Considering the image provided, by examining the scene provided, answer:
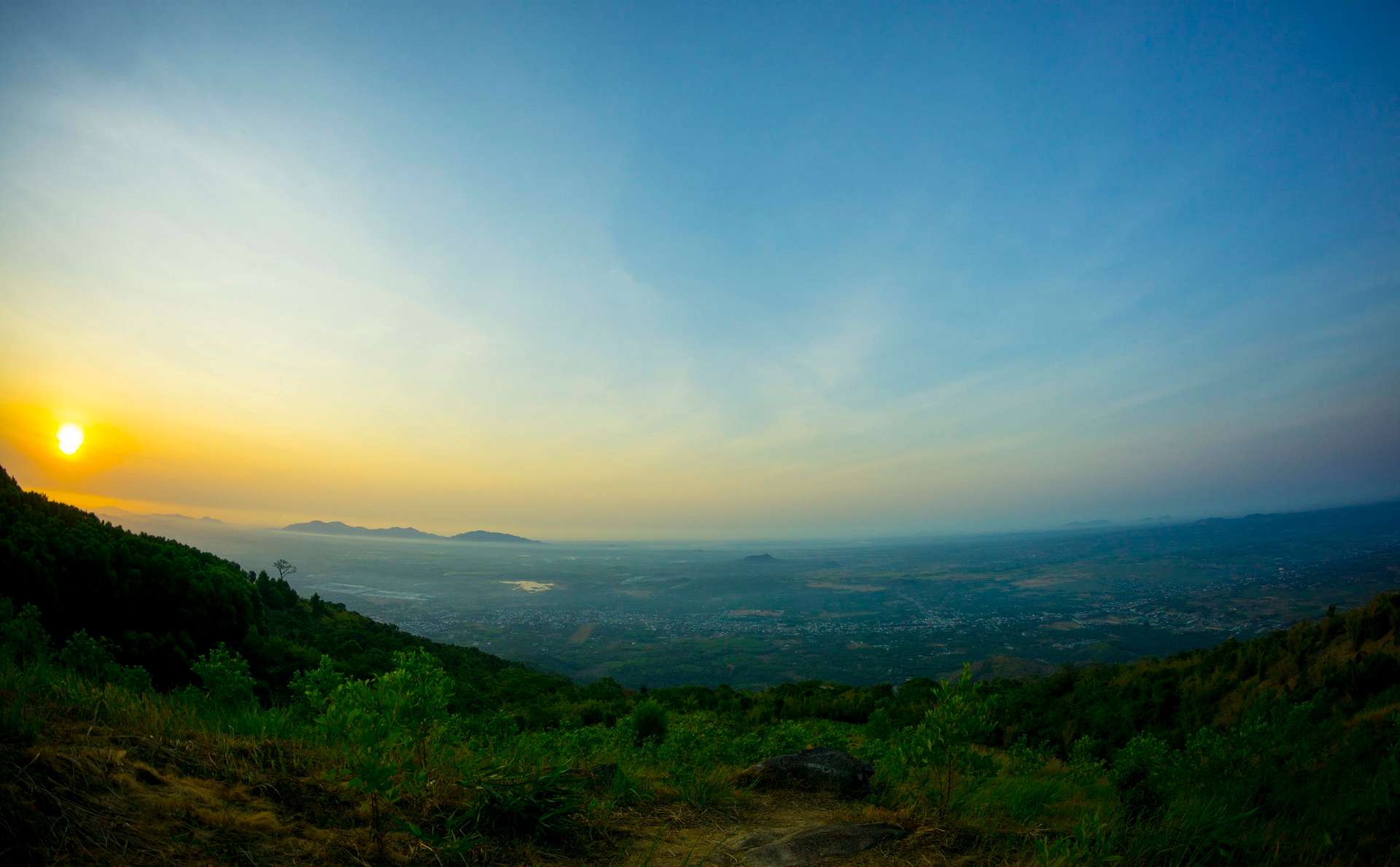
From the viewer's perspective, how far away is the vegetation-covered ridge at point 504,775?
2768 mm

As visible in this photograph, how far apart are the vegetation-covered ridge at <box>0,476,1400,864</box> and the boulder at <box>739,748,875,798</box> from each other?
0.18m

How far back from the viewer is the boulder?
5711mm

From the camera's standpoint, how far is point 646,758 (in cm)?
625

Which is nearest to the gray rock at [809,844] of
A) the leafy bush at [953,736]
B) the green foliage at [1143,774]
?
the leafy bush at [953,736]

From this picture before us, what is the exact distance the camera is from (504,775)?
3.96 meters

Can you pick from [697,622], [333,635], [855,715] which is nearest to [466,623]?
[697,622]

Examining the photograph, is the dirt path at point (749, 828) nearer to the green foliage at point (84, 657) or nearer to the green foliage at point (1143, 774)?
the green foliage at point (1143, 774)

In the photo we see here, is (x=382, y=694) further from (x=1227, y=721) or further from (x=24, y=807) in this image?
(x=1227, y=721)

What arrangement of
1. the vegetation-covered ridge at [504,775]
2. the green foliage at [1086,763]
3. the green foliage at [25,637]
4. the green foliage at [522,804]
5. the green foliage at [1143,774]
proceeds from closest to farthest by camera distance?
the vegetation-covered ridge at [504,775] → the green foliage at [522,804] → the green foliage at [1143,774] → the green foliage at [25,637] → the green foliage at [1086,763]

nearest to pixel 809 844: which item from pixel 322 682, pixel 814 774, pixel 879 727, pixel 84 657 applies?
pixel 814 774

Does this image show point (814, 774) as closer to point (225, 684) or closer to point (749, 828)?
point (749, 828)

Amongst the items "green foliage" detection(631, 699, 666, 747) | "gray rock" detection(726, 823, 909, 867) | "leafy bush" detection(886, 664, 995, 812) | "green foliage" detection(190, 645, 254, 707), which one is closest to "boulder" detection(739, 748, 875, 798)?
"leafy bush" detection(886, 664, 995, 812)

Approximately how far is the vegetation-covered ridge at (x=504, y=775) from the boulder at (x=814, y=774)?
18 centimetres

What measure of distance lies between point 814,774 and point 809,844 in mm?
2047
